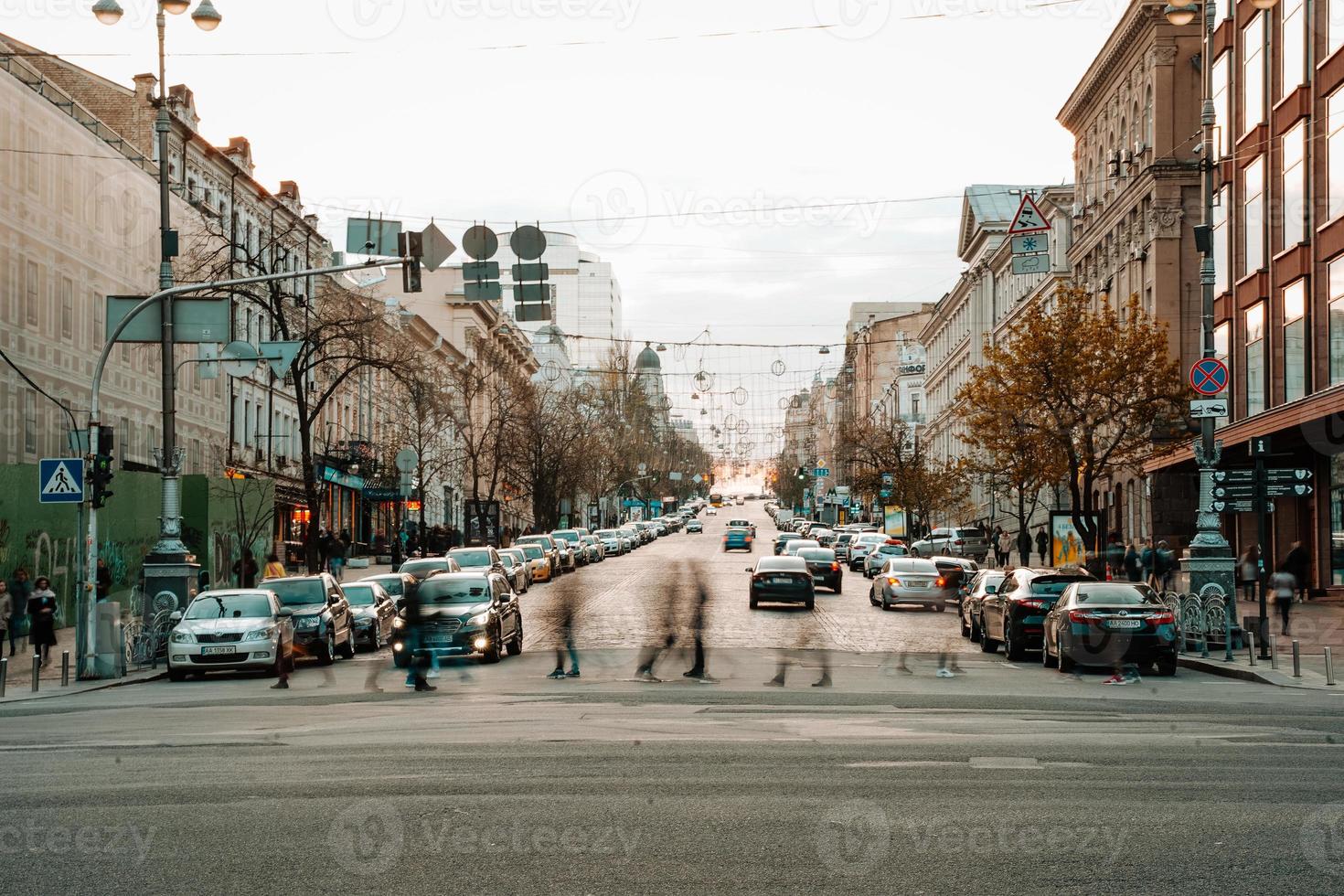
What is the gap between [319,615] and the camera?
1065 inches

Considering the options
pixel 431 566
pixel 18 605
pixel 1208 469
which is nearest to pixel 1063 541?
pixel 1208 469

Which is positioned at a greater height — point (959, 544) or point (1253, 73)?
point (1253, 73)

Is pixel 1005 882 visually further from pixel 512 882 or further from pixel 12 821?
pixel 12 821

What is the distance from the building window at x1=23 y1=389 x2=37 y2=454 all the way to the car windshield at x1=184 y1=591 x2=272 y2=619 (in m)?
18.1

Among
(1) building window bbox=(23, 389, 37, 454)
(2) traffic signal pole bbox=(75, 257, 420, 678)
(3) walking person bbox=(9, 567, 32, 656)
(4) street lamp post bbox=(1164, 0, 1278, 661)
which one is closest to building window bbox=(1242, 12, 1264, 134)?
(4) street lamp post bbox=(1164, 0, 1278, 661)

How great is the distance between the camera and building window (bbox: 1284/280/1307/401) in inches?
1587

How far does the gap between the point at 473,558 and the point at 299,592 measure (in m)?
→ 16.2

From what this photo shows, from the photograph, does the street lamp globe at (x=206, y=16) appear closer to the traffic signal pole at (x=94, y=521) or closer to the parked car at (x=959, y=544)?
the traffic signal pole at (x=94, y=521)

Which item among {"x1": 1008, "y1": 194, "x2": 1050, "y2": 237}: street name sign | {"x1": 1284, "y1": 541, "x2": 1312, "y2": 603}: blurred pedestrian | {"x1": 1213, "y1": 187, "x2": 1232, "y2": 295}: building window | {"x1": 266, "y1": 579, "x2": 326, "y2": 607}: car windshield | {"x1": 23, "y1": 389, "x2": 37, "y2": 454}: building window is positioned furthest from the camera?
{"x1": 1213, "y1": 187, "x2": 1232, "y2": 295}: building window

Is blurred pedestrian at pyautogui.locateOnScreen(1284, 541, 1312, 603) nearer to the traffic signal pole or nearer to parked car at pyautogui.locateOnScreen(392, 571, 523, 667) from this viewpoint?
parked car at pyautogui.locateOnScreen(392, 571, 523, 667)

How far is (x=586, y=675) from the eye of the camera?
23234mm

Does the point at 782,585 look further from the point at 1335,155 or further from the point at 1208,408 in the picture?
the point at 1335,155

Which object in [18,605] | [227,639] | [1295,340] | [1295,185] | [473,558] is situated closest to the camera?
[227,639]

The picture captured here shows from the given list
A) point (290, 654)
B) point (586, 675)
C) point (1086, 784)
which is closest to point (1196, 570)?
point (586, 675)
